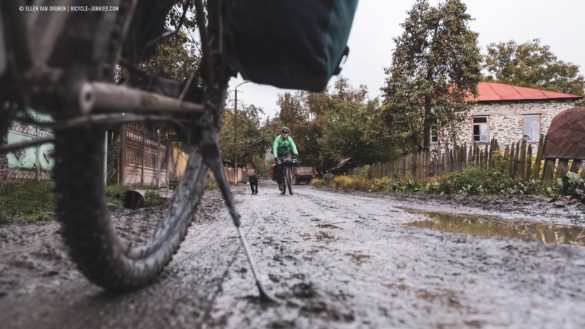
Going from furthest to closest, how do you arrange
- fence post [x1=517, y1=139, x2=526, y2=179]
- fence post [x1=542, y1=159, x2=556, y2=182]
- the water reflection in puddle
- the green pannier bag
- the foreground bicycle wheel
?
fence post [x1=517, y1=139, x2=526, y2=179] → fence post [x1=542, y1=159, x2=556, y2=182] → the water reflection in puddle → the green pannier bag → the foreground bicycle wheel

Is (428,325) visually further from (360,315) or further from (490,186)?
(490,186)

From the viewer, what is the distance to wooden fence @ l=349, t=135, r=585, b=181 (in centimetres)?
1005

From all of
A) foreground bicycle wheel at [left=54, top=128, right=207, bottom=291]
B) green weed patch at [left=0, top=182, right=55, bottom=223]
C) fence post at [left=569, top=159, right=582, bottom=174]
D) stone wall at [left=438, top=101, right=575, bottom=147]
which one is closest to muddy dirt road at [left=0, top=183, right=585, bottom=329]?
foreground bicycle wheel at [left=54, top=128, right=207, bottom=291]

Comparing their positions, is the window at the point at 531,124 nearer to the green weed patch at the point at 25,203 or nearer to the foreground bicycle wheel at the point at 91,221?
the green weed patch at the point at 25,203

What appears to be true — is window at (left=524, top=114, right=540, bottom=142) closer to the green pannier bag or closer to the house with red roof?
the house with red roof

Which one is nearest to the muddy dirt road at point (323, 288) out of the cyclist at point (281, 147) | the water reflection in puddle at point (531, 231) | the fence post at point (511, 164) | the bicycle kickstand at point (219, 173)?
the bicycle kickstand at point (219, 173)

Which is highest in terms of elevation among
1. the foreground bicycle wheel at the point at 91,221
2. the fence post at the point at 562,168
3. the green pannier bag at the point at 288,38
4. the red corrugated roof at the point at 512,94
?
the red corrugated roof at the point at 512,94

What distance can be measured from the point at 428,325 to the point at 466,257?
127 centimetres

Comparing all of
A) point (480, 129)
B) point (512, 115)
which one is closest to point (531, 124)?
point (512, 115)

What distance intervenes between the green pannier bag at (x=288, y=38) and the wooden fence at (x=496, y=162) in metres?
9.42

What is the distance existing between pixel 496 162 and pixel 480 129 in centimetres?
2234

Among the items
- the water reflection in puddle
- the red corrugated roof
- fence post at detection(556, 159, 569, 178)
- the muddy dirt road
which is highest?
the red corrugated roof

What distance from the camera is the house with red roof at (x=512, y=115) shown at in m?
30.9

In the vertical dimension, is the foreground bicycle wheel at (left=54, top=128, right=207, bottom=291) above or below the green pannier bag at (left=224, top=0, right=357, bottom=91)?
below
